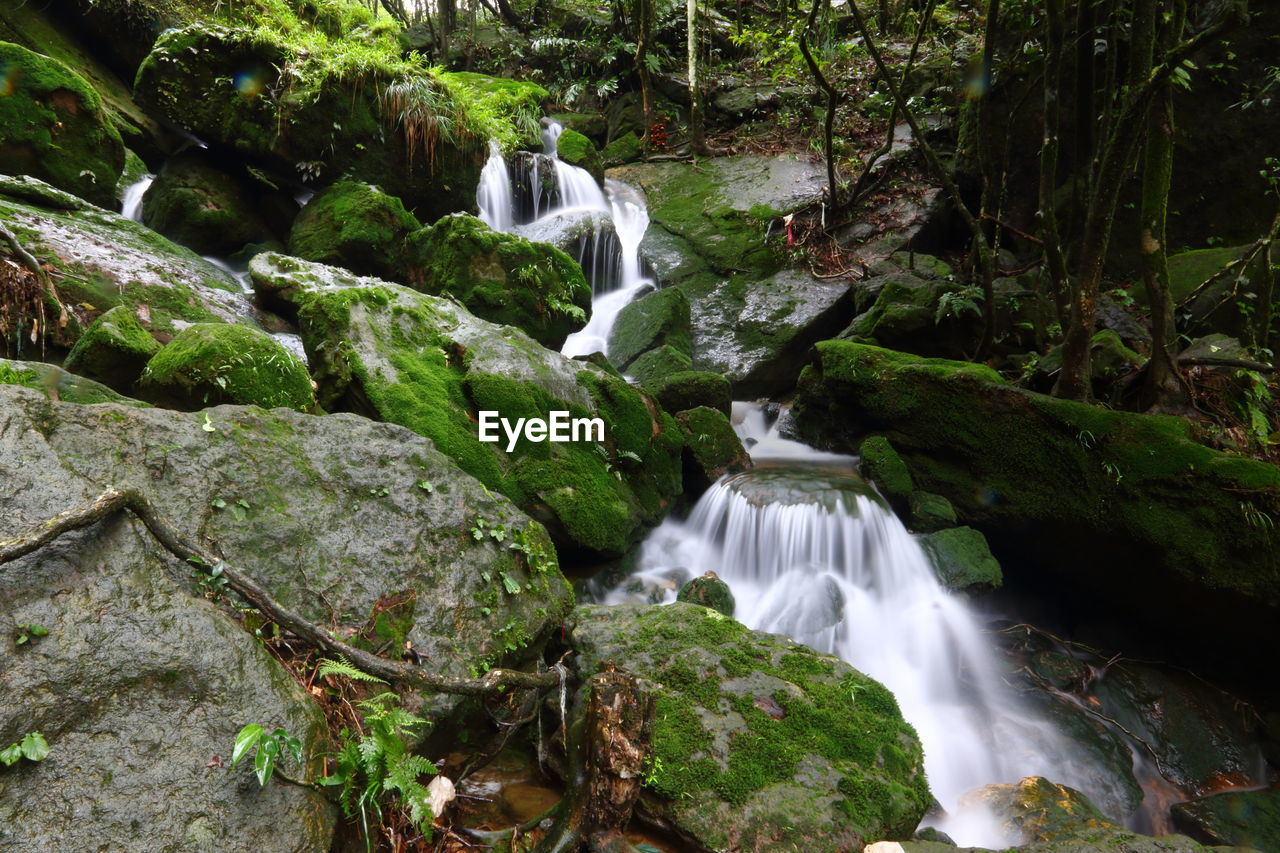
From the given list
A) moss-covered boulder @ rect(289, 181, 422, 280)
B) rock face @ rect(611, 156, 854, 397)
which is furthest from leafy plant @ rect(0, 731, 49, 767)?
rock face @ rect(611, 156, 854, 397)

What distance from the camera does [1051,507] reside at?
19.0ft

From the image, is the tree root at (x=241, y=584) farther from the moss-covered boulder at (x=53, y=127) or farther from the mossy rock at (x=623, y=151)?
the mossy rock at (x=623, y=151)

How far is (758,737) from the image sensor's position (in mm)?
3018

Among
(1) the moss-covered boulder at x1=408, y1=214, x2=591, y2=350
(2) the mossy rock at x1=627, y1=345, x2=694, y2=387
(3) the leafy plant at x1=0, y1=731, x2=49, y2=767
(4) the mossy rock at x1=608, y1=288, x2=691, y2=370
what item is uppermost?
(1) the moss-covered boulder at x1=408, y1=214, x2=591, y2=350

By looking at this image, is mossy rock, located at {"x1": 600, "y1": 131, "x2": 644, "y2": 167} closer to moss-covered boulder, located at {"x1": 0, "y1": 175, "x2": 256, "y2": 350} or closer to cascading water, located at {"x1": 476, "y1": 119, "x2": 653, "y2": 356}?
cascading water, located at {"x1": 476, "y1": 119, "x2": 653, "y2": 356}

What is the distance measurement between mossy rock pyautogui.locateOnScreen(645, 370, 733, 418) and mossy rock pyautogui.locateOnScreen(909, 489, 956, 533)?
2.38 metres

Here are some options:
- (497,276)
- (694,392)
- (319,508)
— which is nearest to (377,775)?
(319,508)

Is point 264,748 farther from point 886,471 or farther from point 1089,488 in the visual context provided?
point 1089,488

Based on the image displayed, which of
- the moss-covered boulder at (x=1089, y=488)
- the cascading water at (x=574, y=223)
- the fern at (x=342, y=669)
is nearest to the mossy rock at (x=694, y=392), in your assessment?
the moss-covered boulder at (x=1089, y=488)

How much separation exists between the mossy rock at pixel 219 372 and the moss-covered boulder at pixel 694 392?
168 inches

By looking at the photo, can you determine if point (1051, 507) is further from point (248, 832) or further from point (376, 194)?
point (376, 194)

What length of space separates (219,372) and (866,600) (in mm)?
5415

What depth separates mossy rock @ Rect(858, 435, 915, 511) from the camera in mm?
6664

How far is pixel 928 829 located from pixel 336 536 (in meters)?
3.51
